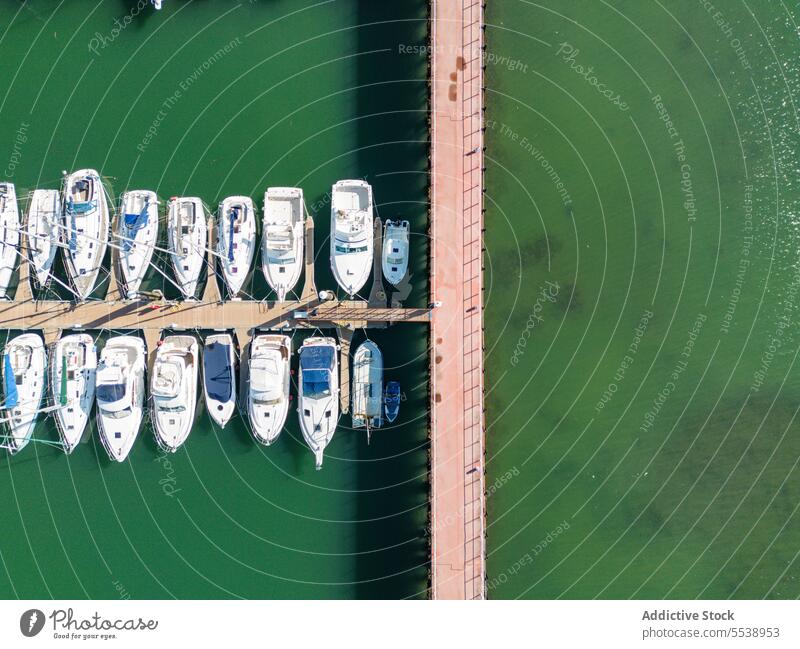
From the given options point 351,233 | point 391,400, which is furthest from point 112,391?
point 351,233

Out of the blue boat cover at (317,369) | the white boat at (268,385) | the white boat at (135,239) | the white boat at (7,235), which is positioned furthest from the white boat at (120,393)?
the blue boat cover at (317,369)

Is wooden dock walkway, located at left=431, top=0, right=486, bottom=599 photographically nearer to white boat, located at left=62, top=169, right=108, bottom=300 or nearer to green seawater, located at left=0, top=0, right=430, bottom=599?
green seawater, located at left=0, top=0, right=430, bottom=599

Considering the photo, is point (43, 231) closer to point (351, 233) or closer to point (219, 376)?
point (219, 376)

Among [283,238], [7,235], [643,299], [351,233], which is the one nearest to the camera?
[351,233]

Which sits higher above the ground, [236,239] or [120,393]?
[236,239]

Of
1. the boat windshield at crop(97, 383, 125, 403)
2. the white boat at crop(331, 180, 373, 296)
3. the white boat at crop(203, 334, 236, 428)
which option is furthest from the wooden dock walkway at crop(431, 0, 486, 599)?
the boat windshield at crop(97, 383, 125, 403)

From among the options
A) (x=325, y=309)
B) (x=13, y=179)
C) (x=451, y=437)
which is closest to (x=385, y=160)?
(x=325, y=309)
